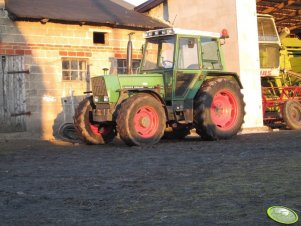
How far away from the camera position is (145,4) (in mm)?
18078

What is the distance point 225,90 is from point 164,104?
1.60m

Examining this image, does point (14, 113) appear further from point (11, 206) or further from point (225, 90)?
point (11, 206)

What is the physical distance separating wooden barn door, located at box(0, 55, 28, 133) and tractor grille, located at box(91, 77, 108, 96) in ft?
13.6

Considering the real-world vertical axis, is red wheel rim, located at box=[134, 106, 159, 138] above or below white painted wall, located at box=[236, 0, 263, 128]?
below

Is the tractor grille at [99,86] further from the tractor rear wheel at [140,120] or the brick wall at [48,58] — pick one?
the brick wall at [48,58]

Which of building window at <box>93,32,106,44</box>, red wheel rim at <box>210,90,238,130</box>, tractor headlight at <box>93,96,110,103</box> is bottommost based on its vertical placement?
red wheel rim at <box>210,90,238,130</box>

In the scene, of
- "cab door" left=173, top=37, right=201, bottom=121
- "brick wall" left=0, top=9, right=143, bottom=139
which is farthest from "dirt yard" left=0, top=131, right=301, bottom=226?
"brick wall" left=0, top=9, right=143, bottom=139

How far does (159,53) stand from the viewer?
1050cm

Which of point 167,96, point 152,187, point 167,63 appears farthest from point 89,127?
point 152,187

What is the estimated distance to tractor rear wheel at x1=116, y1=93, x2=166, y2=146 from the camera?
8953 mm

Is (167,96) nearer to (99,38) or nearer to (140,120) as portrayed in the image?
(140,120)

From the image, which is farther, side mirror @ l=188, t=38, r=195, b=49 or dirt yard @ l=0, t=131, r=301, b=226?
A: side mirror @ l=188, t=38, r=195, b=49

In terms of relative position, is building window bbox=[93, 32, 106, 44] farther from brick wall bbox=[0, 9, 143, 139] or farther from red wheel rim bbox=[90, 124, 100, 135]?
red wheel rim bbox=[90, 124, 100, 135]

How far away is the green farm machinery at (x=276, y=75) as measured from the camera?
1488 cm
